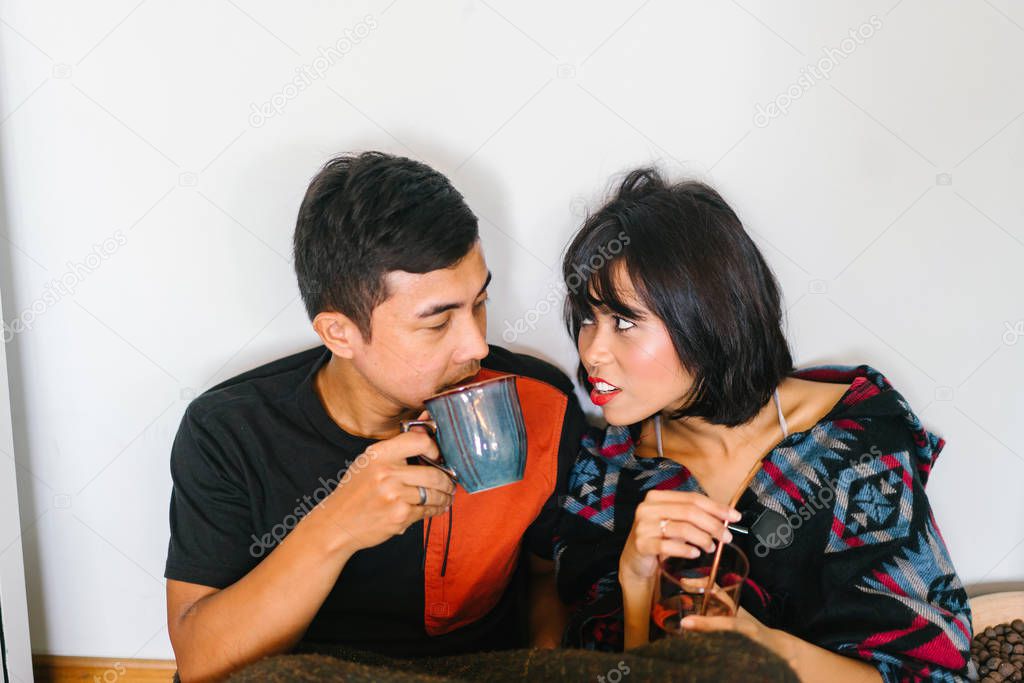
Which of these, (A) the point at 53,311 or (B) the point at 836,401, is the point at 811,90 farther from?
(A) the point at 53,311

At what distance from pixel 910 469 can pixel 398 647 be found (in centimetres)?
83

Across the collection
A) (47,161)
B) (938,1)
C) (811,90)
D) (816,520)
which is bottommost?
(816,520)

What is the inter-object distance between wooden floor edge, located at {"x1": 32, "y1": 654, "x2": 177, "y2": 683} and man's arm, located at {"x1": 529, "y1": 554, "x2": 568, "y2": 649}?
2.60ft

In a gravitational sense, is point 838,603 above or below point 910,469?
below

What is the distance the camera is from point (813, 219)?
154 cm

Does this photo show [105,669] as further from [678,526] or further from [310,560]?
[678,526]

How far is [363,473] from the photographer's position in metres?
1.17

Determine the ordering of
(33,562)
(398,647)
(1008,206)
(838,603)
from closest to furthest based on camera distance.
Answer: (838,603) < (398,647) < (1008,206) < (33,562)

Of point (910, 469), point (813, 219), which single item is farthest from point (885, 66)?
point (910, 469)
